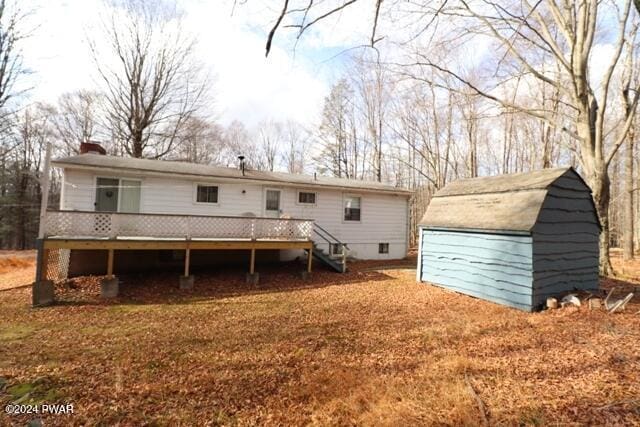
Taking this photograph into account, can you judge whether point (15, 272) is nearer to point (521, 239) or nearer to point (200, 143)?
point (521, 239)

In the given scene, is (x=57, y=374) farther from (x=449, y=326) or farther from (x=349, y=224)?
(x=349, y=224)

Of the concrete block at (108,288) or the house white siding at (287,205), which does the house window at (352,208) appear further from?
the concrete block at (108,288)

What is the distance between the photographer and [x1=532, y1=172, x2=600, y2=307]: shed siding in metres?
7.21

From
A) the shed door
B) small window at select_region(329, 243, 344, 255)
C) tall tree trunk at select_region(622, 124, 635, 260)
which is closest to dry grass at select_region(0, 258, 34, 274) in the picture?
the shed door

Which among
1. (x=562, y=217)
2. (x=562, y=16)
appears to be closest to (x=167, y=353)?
(x=562, y=217)

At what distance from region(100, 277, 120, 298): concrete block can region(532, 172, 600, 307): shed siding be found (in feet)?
35.7

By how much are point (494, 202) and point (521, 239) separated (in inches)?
63.6

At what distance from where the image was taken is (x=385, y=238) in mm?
15734

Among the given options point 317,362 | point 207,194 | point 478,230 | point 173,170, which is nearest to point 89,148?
point 173,170

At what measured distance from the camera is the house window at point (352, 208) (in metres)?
14.7

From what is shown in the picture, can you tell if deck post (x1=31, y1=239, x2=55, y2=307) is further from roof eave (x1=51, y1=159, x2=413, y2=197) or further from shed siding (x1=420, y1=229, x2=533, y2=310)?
shed siding (x1=420, y1=229, x2=533, y2=310)

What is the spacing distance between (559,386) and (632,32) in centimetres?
1401

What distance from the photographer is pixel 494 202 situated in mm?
8516

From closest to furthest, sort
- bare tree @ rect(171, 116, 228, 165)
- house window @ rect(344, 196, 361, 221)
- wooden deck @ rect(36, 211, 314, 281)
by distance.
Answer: wooden deck @ rect(36, 211, 314, 281), house window @ rect(344, 196, 361, 221), bare tree @ rect(171, 116, 228, 165)
